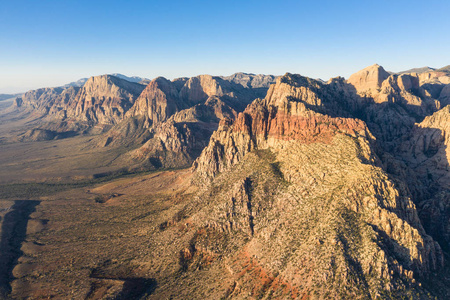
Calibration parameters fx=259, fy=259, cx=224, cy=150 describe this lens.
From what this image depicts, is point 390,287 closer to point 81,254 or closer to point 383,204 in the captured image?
point 383,204

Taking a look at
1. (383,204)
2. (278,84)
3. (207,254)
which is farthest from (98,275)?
(278,84)

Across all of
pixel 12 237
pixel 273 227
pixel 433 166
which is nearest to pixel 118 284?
pixel 273 227

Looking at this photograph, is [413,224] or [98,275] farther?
[98,275]

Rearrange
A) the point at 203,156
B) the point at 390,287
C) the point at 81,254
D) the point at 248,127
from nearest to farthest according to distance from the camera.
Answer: the point at 390,287, the point at 81,254, the point at 248,127, the point at 203,156

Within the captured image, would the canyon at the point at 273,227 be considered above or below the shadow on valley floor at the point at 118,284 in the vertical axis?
above

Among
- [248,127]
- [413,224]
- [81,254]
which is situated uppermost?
[248,127]

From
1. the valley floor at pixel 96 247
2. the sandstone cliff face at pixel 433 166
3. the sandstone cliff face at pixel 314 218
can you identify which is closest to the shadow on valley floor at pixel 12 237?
the valley floor at pixel 96 247

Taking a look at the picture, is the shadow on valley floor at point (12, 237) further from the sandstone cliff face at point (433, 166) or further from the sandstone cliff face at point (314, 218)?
the sandstone cliff face at point (433, 166)
